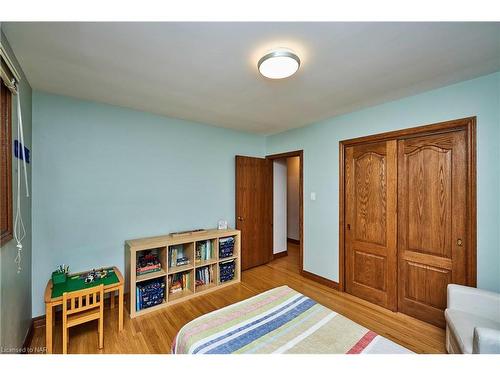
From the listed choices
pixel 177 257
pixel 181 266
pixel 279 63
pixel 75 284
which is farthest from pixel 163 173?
pixel 279 63

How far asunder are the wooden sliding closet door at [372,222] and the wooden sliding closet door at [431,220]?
9 cm

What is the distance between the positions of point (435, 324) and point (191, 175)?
3327 mm

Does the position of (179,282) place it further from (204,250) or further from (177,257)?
(204,250)

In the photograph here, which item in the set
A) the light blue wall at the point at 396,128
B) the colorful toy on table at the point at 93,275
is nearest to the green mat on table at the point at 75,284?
the colorful toy on table at the point at 93,275

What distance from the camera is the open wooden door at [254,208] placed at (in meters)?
3.63

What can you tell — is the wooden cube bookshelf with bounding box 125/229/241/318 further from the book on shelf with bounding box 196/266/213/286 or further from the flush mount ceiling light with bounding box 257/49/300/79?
the flush mount ceiling light with bounding box 257/49/300/79

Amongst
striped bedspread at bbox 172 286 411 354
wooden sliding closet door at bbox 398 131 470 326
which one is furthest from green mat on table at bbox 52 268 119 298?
wooden sliding closet door at bbox 398 131 470 326

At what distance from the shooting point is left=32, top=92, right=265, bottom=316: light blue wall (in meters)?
2.17

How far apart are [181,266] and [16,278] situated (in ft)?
4.88

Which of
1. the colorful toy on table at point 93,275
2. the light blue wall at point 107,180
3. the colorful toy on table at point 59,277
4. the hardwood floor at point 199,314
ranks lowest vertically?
the hardwood floor at point 199,314

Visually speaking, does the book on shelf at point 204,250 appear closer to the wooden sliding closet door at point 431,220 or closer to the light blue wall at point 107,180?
the light blue wall at point 107,180

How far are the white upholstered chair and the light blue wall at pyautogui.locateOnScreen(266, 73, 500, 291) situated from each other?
11.7 inches

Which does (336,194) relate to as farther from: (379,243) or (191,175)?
(191,175)

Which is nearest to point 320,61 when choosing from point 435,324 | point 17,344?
point 435,324
